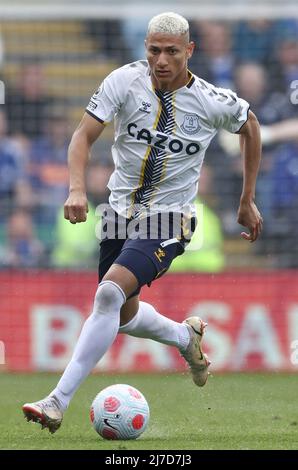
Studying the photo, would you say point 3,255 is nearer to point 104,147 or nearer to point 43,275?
point 43,275

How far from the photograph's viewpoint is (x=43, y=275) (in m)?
11.7

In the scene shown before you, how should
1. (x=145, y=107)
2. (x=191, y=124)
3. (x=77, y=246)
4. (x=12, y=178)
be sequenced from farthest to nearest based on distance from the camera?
1. (x=12, y=178)
2. (x=77, y=246)
3. (x=191, y=124)
4. (x=145, y=107)

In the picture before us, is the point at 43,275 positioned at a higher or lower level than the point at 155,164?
lower

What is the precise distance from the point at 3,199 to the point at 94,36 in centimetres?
218

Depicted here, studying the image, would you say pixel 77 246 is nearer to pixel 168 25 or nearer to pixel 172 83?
pixel 172 83

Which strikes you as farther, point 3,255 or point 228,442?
point 3,255

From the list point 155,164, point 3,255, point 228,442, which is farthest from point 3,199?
point 228,442

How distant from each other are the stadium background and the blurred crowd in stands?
0.01m

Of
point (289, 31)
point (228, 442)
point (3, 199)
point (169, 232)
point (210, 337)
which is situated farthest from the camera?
point (289, 31)

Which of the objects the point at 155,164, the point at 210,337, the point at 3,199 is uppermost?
the point at 155,164

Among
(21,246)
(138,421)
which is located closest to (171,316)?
(21,246)

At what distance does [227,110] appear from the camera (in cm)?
692

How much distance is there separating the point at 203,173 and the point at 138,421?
6.59m

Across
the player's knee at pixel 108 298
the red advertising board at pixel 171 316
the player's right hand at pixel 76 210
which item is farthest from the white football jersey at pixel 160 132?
the red advertising board at pixel 171 316
